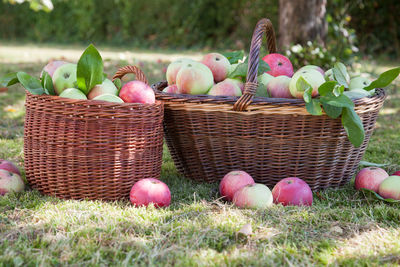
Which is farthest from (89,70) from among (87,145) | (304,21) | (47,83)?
(304,21)

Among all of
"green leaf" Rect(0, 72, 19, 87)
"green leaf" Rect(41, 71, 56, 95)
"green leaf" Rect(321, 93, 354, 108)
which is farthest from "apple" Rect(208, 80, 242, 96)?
"green leaf" Rect(0, 72, 19, 87)

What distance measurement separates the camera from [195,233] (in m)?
1.73

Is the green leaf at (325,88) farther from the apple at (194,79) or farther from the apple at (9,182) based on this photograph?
the apple at (9,182)

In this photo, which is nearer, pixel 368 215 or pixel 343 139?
pixel 368 215

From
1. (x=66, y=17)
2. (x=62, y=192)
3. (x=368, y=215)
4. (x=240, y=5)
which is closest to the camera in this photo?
(x=368, y=215)

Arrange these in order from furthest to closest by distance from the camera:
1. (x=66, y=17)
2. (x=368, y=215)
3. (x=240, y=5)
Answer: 1. (x=66, y=17)
2. (x=240, y=5)
3. (x=368, y=215)

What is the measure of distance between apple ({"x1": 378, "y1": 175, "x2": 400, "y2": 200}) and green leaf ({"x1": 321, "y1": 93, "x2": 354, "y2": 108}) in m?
0.41

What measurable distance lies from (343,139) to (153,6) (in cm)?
902

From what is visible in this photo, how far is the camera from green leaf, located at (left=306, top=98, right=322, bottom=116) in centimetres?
208

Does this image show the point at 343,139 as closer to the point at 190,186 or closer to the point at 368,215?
the point at 368,215

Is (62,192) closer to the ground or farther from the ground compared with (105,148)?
closer to the ground

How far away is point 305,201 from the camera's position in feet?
6.83

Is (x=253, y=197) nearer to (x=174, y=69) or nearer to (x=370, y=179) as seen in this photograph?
(x=370, y=179)

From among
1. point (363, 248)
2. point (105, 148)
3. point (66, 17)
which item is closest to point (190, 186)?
point (105, 148)
